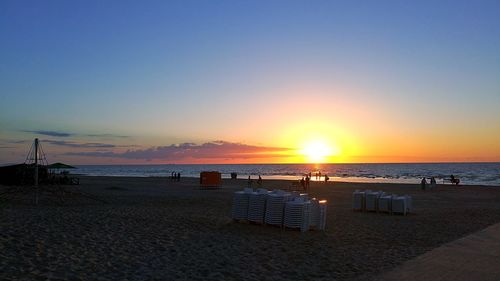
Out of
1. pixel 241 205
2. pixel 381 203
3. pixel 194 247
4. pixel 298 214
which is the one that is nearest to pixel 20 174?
pixel 241 205

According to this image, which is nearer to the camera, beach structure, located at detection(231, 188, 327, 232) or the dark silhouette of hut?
beach structure, located at detection(231, 188, 327, 232)

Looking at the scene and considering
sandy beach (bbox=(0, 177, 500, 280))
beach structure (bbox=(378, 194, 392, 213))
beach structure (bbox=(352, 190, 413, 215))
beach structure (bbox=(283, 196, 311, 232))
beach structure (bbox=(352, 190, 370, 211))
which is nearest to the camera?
sandy beach (bbox=(0, 177, 500, 280))

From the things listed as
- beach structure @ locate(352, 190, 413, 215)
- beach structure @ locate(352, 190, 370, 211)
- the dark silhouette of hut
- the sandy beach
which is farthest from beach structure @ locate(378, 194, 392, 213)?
the dark silhouette of hut

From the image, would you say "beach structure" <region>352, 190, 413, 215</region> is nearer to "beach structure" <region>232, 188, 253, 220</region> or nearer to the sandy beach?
A: the sandy beach

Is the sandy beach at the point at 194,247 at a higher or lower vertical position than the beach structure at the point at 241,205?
lower

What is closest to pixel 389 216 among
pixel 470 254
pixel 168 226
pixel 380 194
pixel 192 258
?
pixel 380 194

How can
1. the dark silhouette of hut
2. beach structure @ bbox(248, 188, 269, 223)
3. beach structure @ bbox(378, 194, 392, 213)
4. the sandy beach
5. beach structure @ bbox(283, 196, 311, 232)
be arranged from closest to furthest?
the sandy beach
beach structure @ bbox(283, 196, 311, 232)
beach structure @ bbox(248, 188, 269, 223)
beach structure @ bbox(378, 194, 392, 213)
the dark silhouette of hut

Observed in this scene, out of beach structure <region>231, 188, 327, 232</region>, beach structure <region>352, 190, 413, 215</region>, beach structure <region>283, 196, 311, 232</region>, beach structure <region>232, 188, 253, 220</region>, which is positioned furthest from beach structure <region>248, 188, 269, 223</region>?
beach structure <region>352, 190, 413, 215</region>

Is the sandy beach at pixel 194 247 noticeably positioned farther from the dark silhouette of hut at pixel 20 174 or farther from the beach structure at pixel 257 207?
the dark silhouette of hut at pixel 20 174

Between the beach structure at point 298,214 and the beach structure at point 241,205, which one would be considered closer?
the beach structure at point 298,214

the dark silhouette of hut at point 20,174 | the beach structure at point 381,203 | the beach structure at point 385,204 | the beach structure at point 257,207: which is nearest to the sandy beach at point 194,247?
the beach structure at point 257,207

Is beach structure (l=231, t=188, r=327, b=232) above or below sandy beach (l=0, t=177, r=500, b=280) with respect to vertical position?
above

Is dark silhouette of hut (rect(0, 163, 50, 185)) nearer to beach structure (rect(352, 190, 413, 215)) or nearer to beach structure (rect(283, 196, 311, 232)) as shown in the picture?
beach structure (rect(352, 190, 413, 215))

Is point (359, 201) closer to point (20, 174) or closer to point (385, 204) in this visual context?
point (385, 204)
